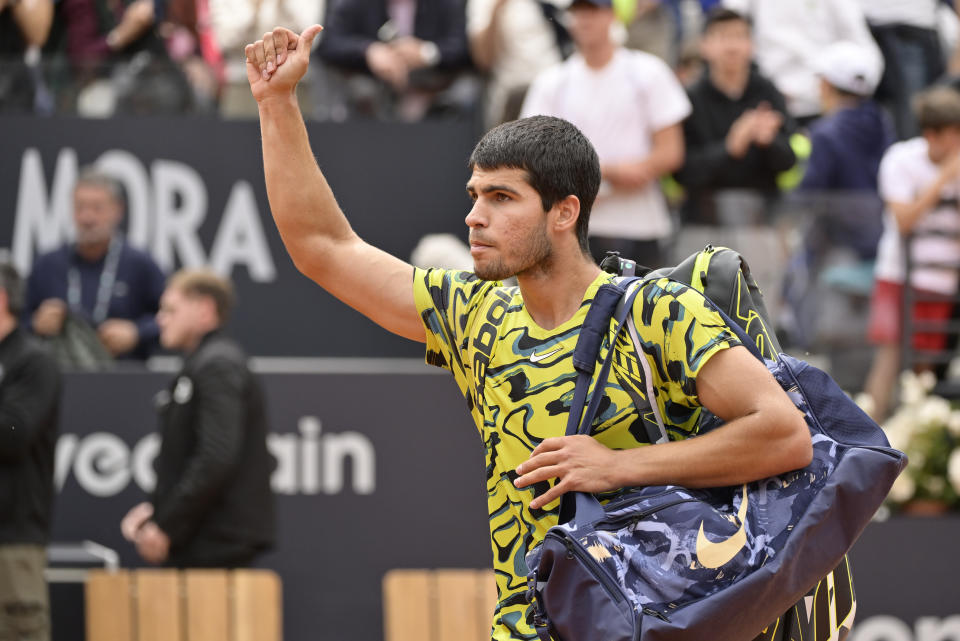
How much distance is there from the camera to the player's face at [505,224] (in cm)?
325

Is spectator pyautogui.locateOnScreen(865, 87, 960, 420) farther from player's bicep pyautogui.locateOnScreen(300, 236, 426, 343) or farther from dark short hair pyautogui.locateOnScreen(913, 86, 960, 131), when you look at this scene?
player's bicep pyautogui.locateOnScreen(300, 236, 426, 343)

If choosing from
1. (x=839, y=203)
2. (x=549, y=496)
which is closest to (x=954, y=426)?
(x=839, y=203)

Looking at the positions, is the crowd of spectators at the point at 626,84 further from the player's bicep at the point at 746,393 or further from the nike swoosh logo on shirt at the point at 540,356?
the player's bicep at the point at 746,393

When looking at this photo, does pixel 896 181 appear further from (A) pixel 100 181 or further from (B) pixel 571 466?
(B) pixel 571 466

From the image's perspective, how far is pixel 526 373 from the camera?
10.8 ft

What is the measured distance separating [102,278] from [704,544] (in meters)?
5.87

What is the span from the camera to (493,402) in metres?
3.35

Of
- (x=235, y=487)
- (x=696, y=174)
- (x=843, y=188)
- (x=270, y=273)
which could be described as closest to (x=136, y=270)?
(x=270, y=273)

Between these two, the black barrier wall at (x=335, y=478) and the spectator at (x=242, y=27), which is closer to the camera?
the black barrier wall at (x=335, y=478)

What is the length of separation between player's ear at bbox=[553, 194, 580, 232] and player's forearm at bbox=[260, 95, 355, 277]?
57cm

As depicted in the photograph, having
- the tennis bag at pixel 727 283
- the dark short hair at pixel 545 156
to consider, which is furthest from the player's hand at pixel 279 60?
the tennis bag at pixel 727 283

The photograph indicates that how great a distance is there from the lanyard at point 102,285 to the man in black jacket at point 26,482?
1.32 meters

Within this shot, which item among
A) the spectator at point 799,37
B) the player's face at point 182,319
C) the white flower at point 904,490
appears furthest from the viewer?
the spectator at point 799,37

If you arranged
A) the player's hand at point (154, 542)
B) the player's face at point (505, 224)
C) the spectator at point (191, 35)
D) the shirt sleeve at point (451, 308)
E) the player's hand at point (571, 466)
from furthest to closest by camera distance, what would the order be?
the spectator at point (191, 35)
the player's hand at point (154, 542)
the shirt sleeve at point (451, 308)
the player's face at point (505, 224)
the player's hand at point (571, 466)
